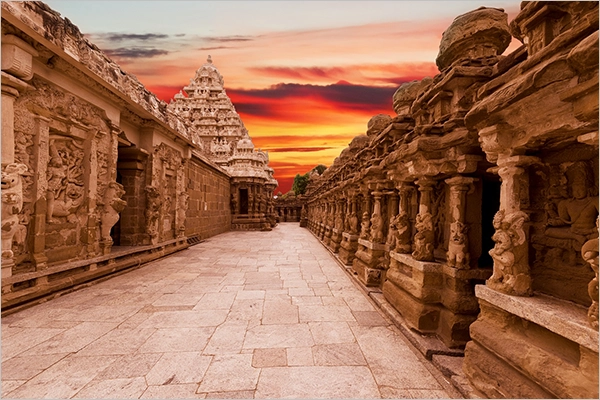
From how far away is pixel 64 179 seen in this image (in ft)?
15.1

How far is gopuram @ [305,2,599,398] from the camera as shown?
58.0 inches

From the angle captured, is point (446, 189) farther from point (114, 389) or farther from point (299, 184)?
point (299, 184)

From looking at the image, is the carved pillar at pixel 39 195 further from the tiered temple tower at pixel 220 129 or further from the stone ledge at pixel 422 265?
the tiered temple tower at pixel 220 129

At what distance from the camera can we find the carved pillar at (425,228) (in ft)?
10.1

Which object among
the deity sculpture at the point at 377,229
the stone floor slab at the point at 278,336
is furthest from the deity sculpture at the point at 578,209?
the deity sculpture at the point at 377,229

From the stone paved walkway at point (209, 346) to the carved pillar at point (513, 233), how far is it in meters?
0.98

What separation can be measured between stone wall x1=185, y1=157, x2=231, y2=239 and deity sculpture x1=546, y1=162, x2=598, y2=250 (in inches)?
395

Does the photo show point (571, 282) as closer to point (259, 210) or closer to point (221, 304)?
point (221, 304)

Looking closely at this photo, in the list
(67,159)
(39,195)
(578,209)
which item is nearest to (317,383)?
A: (578,209)

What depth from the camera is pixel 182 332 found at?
3010 mm

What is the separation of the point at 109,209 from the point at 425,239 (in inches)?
229

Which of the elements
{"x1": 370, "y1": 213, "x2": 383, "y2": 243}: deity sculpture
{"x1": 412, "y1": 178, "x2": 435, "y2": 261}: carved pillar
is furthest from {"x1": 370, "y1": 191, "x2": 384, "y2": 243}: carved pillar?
{"x1": 412, "y1": 178, "x2": 435, "y2": 261}: carved pillar

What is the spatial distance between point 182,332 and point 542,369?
3083 mm

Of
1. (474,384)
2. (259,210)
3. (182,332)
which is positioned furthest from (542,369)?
(259,210)
